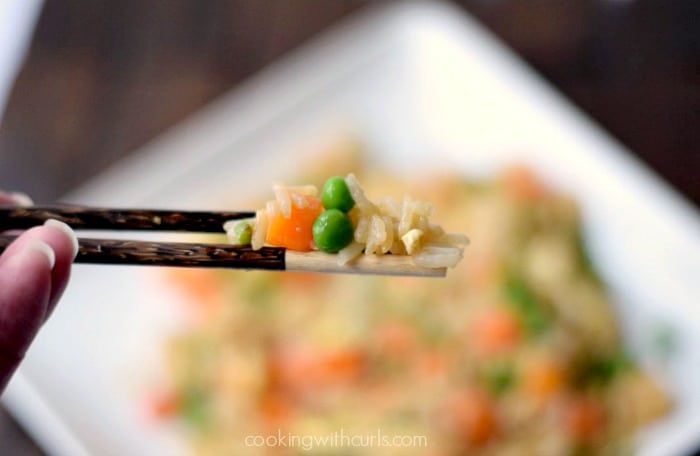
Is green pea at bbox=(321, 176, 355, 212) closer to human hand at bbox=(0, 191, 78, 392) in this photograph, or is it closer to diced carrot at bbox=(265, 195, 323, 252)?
diced carrot at bbox=(265, 195, 323, 252)

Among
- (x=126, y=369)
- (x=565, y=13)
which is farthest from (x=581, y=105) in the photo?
(x=126, y=369)

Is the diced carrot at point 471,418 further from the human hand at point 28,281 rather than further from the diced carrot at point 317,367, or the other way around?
the human hand at point 28,281

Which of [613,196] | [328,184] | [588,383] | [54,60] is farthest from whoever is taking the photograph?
[54,60]

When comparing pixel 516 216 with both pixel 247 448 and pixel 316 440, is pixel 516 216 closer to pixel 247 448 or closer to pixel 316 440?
pixel 316 440

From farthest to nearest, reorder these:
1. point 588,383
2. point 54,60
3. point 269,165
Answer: point 54,60
point 269,165
point 588,383

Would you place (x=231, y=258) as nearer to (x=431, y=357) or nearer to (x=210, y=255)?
(x=210, y=255)

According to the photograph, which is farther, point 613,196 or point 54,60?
point 54,60

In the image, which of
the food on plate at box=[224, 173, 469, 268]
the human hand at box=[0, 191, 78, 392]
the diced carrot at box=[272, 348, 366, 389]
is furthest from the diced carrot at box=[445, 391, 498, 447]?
the human hand at box=[0, 191, 78, 392]

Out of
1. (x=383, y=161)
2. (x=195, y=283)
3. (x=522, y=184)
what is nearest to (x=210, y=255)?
(x=195, y=283)
